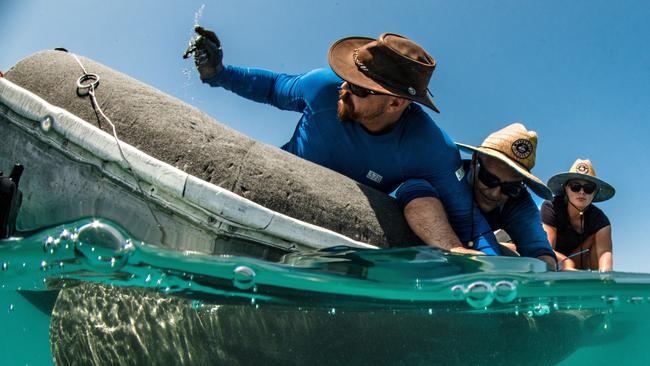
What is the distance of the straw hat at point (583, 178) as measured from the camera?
20.4 ft

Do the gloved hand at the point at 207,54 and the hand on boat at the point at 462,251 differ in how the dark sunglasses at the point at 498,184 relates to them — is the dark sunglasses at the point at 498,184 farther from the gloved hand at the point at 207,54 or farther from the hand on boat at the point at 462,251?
the gloved hand at the point at 207,54

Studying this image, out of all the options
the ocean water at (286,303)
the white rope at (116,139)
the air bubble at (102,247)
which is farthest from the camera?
the ocean water at (286,303)

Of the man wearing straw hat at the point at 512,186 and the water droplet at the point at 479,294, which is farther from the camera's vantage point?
the man wearing straw hat at the point at 512,186

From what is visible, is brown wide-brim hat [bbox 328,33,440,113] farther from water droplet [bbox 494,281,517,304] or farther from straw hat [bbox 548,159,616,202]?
straw hat [bbox 548,159,616,202]

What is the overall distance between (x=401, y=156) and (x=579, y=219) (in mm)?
3361

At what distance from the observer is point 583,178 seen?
6270 millimetres

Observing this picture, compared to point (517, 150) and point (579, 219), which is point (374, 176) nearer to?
point (517, 150)

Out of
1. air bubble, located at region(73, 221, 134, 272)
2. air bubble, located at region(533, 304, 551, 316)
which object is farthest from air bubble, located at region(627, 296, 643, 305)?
air bubble, located at region(73, 221, 134, 272)

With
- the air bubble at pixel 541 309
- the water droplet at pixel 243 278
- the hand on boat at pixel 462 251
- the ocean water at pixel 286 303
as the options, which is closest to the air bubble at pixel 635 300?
the ocean water at pixel 286 303

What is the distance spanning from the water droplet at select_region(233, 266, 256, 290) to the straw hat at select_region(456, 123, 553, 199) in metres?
2.07

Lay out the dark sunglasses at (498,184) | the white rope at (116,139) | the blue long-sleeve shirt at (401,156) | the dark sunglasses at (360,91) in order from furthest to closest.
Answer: the dark sunglasses at (498,184) < the blue long-sleeve shirt at (401,156) < the dark sunglasses at (360,91) < the white rope at (116,139)

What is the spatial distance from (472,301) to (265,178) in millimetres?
1637

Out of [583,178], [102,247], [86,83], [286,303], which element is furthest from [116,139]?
[583,178]

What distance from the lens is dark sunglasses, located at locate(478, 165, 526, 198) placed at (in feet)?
14.5
